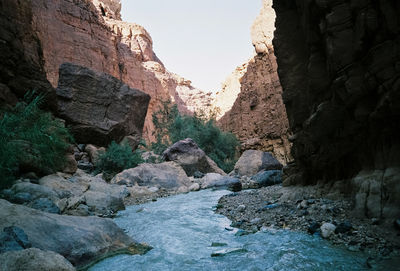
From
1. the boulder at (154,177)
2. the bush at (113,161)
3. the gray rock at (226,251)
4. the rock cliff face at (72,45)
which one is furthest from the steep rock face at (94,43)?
the gray rock at (226,251)

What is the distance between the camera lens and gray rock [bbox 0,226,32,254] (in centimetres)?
206

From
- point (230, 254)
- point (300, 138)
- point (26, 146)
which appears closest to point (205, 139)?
point (300, 138)

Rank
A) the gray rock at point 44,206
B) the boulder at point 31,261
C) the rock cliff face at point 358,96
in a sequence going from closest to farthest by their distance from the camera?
the boulder at point 31,261 < the rock cliff face at point 358,96 < the gray rock at point 44,206

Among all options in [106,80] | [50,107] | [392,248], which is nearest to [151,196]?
[50,107]

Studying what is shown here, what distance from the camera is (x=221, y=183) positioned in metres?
Result: 9.08

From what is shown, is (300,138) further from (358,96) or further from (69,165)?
(69,165)

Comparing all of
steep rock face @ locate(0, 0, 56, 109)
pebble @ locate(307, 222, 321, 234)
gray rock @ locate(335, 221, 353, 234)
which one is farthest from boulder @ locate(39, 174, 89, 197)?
gray rock @ locate(335, 221, 353, 234)

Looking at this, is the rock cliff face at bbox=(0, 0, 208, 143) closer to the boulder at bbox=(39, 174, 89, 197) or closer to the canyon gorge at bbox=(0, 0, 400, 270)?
the canyon gorge at bbox=(0, 0, 400, 270)

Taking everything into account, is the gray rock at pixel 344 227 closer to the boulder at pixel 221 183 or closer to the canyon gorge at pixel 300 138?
the canyon gorge at pixel 300 138

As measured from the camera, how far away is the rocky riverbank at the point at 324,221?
2266 millimetres

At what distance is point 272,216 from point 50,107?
858cm

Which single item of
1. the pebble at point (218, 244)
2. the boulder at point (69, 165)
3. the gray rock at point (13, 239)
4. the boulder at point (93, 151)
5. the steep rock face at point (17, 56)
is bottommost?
the pebble at point (218, 244)

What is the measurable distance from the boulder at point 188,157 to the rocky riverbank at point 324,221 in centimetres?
704

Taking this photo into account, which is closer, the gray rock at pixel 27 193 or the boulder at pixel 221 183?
the gray rock at pixel 27 193
